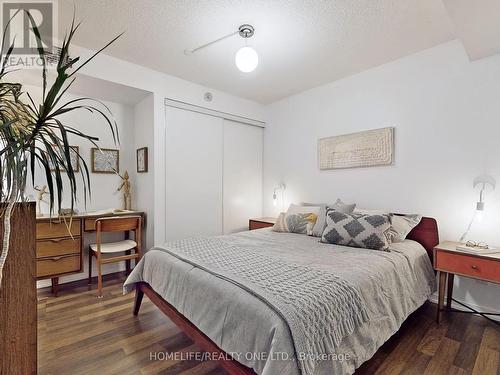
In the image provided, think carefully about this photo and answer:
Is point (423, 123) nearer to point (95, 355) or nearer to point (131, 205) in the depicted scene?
point (95, 355)

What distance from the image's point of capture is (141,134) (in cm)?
337

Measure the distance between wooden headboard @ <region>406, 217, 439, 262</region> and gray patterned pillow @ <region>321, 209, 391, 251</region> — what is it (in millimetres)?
529

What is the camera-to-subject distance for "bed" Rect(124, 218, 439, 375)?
1.12 metres

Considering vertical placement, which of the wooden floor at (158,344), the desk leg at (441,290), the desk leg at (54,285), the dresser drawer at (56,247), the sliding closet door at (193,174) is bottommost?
the wooden floor at (158,344)

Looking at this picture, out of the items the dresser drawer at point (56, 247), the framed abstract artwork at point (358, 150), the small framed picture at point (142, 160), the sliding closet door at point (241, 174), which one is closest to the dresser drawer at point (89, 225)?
the dresser drawer at point (56, 247)

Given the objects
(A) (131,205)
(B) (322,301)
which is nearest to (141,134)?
(A) (131,205)

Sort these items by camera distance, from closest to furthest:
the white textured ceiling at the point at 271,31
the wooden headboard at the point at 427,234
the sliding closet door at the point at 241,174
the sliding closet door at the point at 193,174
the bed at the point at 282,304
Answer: the bed at the point at 282,304
the white textured ceiling at the point at 271,31
the wooden headboard at the point at 427,234
the sliding closet door at the point at 193,174
the sliding closet door at the point at 241,174

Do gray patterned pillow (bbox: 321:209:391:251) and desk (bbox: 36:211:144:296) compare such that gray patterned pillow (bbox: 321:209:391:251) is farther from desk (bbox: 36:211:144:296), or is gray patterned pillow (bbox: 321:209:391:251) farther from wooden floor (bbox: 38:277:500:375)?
desk (bbox: 36:211:144:296)

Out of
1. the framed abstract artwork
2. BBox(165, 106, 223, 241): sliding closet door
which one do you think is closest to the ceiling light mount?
BBox(165, 106, 223, 241): sliding closet door

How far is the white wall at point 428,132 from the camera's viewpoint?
2266 millimetres

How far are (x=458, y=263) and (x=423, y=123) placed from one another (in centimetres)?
141

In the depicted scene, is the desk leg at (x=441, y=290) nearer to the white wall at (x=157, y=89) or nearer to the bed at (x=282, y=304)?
the bed at (x=282, y=304)

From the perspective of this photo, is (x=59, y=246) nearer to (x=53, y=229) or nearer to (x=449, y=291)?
(x=53, y=229)

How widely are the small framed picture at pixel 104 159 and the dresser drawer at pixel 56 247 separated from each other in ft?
3.23
